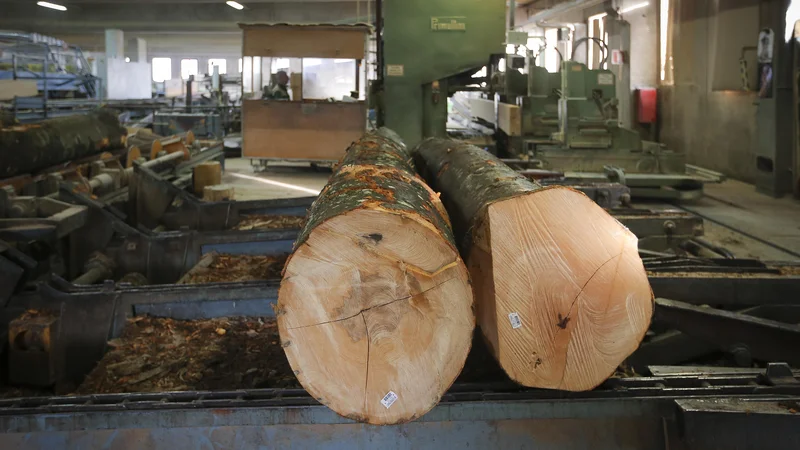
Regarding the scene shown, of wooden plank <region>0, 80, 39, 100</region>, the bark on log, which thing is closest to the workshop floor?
the bark on log

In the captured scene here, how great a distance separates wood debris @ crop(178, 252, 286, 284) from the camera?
468 centimetres

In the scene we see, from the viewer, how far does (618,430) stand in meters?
2.40

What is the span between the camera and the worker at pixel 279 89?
11469 millimetres

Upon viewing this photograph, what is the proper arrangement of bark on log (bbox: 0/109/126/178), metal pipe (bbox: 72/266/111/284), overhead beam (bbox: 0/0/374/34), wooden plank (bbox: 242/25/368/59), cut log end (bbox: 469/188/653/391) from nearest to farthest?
cut log end (bbox: 469/188/653/391) → metal pipe (bbox: 72/266/111/284) → bark on log (bbox: 0/109/126/178) → wooden plank (bbox: 242/25/368/59) → overhead beam (bbox: 0/0/374/34)

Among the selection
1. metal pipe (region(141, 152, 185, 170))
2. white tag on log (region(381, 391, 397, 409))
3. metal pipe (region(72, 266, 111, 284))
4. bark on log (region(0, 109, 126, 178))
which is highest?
bark on log (region(0, 109, 126, 178))

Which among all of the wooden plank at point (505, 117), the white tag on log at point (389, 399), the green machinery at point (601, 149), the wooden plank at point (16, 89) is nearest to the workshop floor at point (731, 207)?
the green machinery at point (601, 149)

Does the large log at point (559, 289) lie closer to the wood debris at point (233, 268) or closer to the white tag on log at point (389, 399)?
the white tag on log at point (389, 399)

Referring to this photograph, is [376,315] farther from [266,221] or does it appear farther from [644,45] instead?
[644,45]

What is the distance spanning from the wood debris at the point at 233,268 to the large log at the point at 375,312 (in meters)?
2.54

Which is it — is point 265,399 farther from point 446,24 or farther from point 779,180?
point 779,180

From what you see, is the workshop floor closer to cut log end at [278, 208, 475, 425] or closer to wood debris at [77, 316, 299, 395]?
wood debris at [77, 316, 299, 395]

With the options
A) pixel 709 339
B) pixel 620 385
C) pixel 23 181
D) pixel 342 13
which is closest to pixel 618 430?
pixel 620 385

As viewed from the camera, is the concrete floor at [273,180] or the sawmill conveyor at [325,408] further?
the concrete floor at [273,180]

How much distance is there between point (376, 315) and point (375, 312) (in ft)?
0.03
